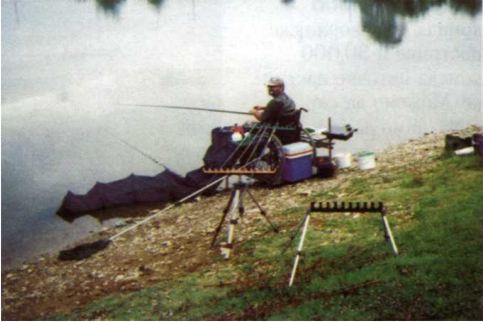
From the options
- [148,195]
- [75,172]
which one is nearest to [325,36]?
[75,172]

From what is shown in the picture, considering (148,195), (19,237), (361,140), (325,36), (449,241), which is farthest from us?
(325,36)

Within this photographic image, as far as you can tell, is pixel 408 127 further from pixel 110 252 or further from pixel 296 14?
pixel 296 14

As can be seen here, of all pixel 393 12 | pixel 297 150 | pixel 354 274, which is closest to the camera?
pixel 354 274

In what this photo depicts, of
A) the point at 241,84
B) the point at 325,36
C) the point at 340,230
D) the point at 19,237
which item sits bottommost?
the point at 19,237

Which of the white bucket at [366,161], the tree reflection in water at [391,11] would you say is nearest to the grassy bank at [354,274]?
the white bucket at [366,161]

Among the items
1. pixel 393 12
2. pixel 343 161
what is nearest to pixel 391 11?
pixel 393 12

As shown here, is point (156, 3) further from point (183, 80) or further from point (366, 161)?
Answer: point (366, 161)

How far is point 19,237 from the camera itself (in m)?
11.0

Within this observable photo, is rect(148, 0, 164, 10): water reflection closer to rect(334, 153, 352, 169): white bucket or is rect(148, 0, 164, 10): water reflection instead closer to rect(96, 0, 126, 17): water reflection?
rect(96, 0, 126, 17): water reflection

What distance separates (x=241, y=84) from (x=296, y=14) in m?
18.2

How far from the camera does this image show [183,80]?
76.1 feet

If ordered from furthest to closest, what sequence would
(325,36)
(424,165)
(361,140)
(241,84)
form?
(325,36)
(241,84)
(361,140)
(424,165)

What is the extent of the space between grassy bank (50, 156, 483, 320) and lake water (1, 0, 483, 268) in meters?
4.25

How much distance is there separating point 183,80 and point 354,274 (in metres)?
18.0
